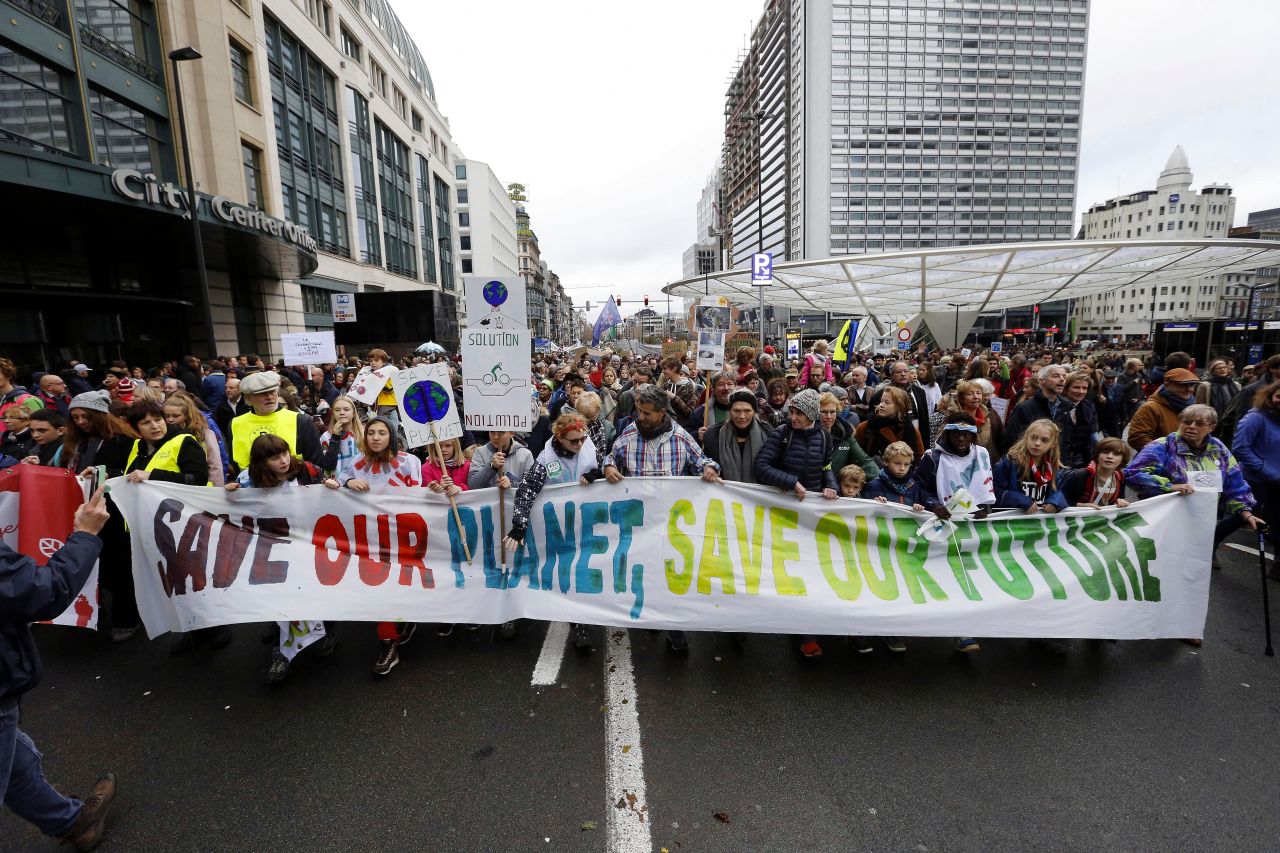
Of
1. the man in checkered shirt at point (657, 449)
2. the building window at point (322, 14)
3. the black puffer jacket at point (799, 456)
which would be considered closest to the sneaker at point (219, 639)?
the man in checkered shirt at point (657, 449)

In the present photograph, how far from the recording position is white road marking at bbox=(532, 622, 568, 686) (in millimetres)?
3801

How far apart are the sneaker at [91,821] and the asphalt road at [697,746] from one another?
3.3 inches

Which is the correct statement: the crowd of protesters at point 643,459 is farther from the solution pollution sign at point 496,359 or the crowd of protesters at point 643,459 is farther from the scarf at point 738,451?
the solution pollution sign at point 496,359

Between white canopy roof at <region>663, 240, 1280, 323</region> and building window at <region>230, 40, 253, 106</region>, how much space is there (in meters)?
17.6

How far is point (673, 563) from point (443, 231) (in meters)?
54.6

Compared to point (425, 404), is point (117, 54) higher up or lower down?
higher up

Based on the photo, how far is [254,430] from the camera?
5047mm

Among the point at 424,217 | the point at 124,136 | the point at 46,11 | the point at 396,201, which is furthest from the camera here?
the point at 424,217

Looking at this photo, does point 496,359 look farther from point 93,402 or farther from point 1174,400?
point 1174,400

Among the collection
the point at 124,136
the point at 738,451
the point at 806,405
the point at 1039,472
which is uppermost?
the point at 124,136

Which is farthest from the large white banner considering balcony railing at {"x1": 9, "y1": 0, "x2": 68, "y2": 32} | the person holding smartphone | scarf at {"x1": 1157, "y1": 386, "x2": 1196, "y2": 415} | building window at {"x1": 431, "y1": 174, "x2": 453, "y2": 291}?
building window at {"x1": 431, "y1": 174, "x2": 453, "y2": 291}

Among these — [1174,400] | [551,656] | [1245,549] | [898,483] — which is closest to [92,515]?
[551,656]

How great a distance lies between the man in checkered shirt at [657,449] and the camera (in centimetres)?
415

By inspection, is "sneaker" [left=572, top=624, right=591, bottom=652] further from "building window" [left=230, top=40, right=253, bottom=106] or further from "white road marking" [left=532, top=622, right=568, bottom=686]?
"building window" [left=230, top=40, right=253, bottom=106]
